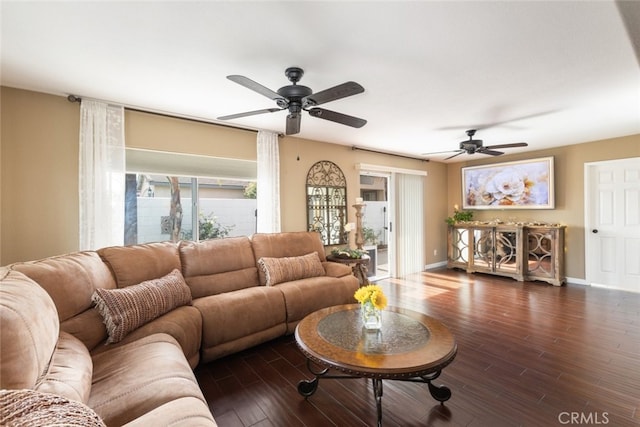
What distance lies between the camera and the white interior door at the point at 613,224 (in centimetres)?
433

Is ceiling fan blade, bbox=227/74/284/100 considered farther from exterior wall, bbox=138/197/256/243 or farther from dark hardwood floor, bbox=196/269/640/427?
dark hardwood floor, bbox=196/269/640/427

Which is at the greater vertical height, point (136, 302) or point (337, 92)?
point (337, 92)

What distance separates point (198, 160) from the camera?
3.44 meters

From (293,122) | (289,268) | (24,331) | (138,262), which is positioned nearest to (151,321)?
(138,262)

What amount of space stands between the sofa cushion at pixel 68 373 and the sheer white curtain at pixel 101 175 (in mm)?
1404

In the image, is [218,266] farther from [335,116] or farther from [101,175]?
[335,116]

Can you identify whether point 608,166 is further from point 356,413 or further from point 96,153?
point 96,153

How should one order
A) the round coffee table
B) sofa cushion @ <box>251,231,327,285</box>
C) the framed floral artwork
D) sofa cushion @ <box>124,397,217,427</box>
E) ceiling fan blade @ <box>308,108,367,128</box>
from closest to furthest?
1. sofa cushion @ <box>124,397,217,427</box>
2. the round coffee table
3. ceiling fan blade @ <box>308,108,367,128</box>
4. sofa cushion @ <box>251,231,327,285</box>
5. the framed floral artwork

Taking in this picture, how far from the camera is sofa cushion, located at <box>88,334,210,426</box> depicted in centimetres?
122

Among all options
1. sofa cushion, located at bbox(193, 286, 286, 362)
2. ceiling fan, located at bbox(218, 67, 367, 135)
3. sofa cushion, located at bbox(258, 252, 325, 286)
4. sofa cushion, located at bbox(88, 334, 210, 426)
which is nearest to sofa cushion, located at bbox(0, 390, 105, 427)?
sofa cushion, located at bbox(88, 334, 210, 426)

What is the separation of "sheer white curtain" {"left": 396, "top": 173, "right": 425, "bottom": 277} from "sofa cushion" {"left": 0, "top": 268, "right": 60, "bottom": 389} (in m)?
5.13

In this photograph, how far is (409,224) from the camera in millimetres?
5805

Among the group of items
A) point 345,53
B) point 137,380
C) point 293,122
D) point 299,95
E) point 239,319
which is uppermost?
point 345,53

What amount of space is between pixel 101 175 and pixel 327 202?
293cm
